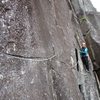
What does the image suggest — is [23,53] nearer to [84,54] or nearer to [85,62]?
[84,54]

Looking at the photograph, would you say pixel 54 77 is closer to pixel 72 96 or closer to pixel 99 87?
pixel 72 96

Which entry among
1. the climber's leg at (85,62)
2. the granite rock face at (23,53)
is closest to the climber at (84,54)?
the climber's leg at (85,62)

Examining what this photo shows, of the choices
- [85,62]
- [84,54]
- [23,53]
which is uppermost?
[84,54]

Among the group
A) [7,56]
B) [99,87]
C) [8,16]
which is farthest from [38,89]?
[99,87]

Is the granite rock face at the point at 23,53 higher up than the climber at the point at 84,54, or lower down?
lower down

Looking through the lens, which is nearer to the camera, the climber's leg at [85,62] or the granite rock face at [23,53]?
the granite rock face at [23,53]

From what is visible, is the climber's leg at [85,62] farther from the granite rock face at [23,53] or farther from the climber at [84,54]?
the granite rock face at [23,53]

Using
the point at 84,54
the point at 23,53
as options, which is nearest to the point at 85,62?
the point at 84,54

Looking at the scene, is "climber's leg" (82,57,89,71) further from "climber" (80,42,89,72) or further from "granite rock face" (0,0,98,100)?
"granite rock face" (0,0,98,100)

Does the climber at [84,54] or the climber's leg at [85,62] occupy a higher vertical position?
the climber at [84,54]

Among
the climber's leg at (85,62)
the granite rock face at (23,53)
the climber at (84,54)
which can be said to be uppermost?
the climber at (84,54)

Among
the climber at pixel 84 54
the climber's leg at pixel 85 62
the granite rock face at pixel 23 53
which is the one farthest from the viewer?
the climber's leg at pixel 85 62

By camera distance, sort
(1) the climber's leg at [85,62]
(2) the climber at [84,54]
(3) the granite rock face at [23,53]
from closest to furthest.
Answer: (3) the granite rock face at [23,53]
(2) the climber at [84,54]
(1) the climber's leg at [85,62]

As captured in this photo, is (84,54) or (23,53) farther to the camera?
(84,54)
